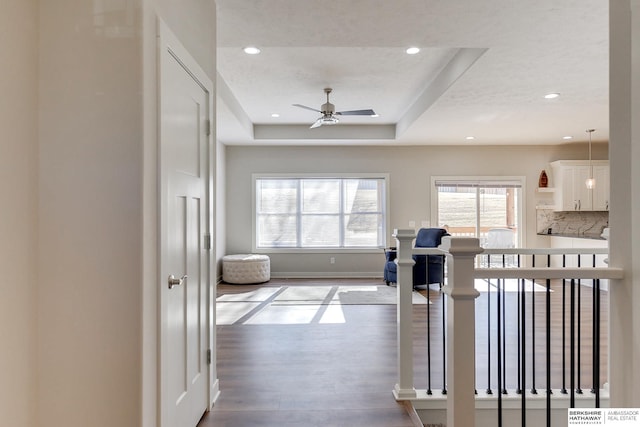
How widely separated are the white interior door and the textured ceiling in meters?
0.99

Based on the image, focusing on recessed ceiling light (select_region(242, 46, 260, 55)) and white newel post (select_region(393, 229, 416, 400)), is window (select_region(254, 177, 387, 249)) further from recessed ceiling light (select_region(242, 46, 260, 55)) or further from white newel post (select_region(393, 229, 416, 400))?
white newel post (select_region(393, 229, 416, 400))

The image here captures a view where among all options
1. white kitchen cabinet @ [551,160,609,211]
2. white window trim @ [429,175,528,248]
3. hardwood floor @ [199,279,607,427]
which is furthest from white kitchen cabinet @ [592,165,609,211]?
hardwood floor @ [199,279,607,427]

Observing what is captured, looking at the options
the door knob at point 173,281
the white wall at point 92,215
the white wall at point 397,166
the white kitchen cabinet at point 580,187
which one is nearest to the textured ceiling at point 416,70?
the white wall at point 397,166

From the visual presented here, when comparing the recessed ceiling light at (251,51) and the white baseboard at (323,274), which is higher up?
the recessed ceiling light at (251,51)

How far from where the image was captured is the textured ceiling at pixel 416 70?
2.60 meters

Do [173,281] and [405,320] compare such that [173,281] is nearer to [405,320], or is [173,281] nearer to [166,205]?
[166,205]

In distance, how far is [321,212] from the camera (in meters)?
7.49

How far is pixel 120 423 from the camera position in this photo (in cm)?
149

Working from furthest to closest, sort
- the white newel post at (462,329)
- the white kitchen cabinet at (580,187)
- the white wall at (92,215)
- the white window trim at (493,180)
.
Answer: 1. the white window trim at (493,180)
2. the white kitchen cabinet at (580,187)
3. the white wall at (92,215)
4. the white newel post at (462,329)

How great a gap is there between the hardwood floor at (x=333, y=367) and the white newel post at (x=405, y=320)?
0.46 ft

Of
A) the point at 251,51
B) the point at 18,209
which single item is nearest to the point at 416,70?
the point at 251,51

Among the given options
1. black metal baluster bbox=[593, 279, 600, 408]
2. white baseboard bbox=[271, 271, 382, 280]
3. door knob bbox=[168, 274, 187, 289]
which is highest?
door knob bbox=[168, 274, 187, 289]

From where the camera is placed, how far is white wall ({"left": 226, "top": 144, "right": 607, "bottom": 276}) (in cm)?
738

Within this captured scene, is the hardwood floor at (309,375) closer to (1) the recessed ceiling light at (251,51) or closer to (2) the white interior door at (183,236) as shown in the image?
(2) the white interior door at (183,236)
